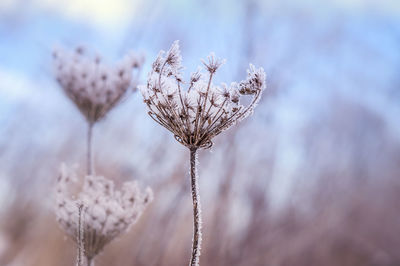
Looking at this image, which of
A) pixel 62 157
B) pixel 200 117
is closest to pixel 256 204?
pixel 62 157

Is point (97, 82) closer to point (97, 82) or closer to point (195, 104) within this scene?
point (97, 82)

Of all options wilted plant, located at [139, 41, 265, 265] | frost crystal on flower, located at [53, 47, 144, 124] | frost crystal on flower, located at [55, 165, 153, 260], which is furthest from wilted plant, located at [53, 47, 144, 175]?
wilted plant, located at [139, 41, 265, 265]

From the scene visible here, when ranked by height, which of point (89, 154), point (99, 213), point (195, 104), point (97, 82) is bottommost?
point (99, 213)

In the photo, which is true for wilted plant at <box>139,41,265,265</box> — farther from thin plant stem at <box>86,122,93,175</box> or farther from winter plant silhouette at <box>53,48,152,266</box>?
thin plant stem at <box>86,122,93,175</box>

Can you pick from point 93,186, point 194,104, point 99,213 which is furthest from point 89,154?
point 194,104

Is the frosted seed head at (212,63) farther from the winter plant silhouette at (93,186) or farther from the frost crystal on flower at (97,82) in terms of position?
the frost crystal on flower at (97,82)

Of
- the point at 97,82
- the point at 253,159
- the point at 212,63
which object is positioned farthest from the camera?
the point at 253,159
